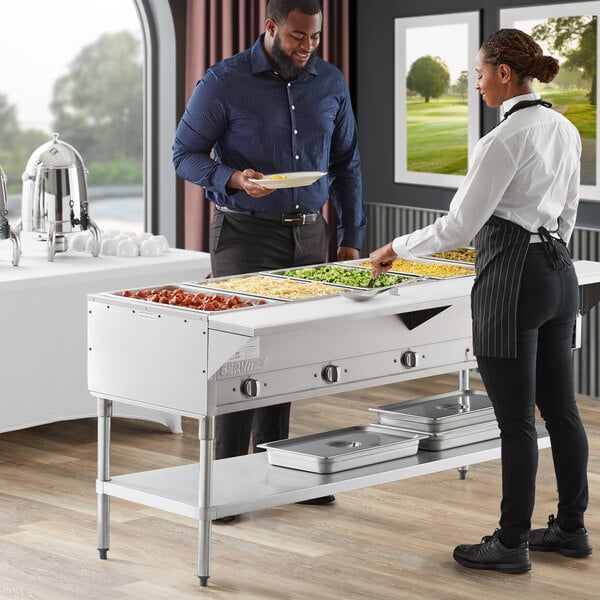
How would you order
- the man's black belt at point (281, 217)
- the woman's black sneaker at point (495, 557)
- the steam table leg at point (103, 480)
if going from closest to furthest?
the woman's black sneaker at point (495, 557)
the steam table leg at point (103, 480)
the man's black belt at point (281, 217)

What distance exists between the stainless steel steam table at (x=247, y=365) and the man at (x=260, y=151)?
561 millimetres

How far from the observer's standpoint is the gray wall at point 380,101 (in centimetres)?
704

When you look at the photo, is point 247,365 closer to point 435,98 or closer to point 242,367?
point 242,367

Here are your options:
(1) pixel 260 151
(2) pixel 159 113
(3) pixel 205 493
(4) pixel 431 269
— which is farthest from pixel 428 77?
(3) pixel 205 493

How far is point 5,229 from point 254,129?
1135mm

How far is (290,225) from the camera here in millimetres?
4621

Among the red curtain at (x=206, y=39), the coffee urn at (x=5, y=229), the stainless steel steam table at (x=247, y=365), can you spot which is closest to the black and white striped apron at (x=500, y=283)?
the stainless steel steam table at (x=247, y=365)

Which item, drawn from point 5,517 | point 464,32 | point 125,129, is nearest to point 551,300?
point 5,517

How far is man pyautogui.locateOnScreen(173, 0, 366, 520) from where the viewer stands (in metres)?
4.52

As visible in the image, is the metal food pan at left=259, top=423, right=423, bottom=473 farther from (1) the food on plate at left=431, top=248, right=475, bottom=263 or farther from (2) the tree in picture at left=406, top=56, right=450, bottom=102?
A: (2) the tree in picture at left=406, top=56, right=450, bottom=102

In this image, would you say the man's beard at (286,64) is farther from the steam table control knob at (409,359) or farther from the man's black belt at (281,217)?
the steam table control knob at (409,359)

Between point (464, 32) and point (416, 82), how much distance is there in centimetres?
41

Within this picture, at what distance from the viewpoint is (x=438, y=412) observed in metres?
4.56

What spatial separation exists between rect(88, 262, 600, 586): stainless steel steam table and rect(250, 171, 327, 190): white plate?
0.45 meters
